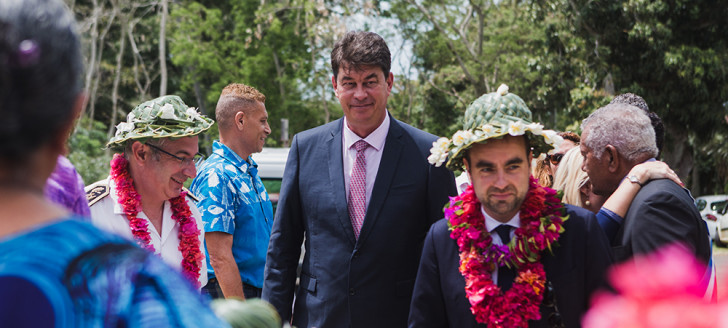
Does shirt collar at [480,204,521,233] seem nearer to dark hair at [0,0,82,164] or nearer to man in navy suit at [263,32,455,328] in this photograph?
man in navy suit at [263,32,455,328]

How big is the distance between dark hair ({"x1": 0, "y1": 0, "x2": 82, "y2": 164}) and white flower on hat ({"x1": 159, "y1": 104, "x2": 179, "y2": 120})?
2.74m

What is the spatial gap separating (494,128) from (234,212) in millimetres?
2166

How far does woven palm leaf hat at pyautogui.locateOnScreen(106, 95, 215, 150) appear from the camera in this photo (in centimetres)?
361

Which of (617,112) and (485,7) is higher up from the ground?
(485,7)

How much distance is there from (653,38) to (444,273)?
15430 millimetres

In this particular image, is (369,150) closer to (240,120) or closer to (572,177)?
(572,177)

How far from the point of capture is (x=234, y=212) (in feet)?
14.1

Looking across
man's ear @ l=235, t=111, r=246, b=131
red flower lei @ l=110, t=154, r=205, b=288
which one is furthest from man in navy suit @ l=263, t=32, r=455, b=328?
man's ear @ l=235, t=111, r=246, b=131

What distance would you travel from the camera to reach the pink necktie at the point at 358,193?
11.4 ft

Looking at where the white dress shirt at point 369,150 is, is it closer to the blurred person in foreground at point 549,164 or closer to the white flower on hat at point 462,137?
the white flower on hat at point 462,137

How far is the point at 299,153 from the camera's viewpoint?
375 cm

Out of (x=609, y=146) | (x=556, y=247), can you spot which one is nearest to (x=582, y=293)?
(x=556, y=247)

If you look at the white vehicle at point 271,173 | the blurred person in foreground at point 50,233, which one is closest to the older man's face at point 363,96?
the blurred person in foreground at point 50,233

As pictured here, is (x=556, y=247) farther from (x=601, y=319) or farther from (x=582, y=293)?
(x=601, y=319)
